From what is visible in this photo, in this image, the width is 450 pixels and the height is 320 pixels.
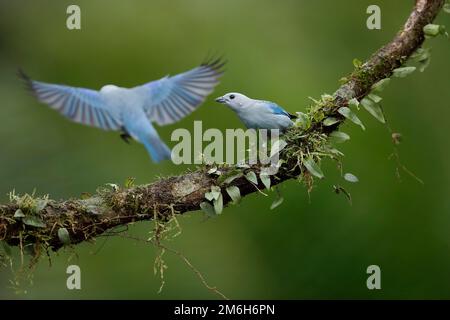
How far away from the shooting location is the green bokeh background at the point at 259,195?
812 centimetres

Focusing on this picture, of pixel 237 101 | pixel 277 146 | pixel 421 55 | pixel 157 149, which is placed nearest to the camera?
pixel 277 146

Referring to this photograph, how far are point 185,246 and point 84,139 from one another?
1.52 m

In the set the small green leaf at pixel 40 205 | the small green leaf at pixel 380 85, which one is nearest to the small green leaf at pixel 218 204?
the small green leaf at pixel 40 205

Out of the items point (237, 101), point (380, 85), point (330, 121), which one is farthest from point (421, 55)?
point (237, 101)

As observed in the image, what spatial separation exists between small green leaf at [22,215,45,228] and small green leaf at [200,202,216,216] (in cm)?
81

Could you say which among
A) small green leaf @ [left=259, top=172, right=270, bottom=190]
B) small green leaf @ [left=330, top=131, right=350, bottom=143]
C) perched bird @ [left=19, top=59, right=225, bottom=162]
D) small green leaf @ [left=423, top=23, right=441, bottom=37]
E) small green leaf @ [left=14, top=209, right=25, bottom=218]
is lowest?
small green leaf @ [left=14, top=209, right=25, bottom=218]

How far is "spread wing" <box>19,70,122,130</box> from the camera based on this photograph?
246 inches

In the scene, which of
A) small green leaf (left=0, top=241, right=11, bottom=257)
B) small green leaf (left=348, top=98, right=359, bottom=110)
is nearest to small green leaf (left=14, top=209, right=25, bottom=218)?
small green leaf (left=0, top=241, right=11, bottom=257)

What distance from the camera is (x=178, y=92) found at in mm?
6371

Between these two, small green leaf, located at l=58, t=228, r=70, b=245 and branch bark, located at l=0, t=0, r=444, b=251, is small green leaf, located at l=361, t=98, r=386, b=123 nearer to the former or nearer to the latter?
branch bark, located at l=0, t=0, r=444, b=251

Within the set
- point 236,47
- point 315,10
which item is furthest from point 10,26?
point 315,10

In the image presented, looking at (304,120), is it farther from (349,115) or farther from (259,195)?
(259,195)

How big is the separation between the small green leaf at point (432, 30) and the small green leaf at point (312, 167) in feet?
2.94

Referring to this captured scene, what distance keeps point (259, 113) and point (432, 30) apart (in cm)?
99
